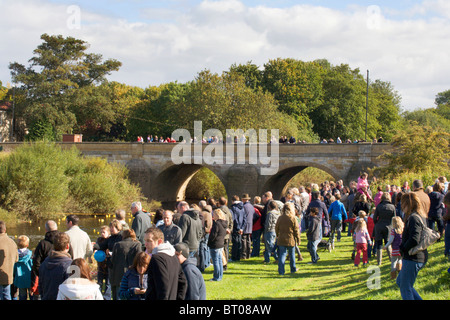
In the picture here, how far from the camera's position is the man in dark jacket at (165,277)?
5871 mm

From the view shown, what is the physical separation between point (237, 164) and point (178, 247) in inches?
1270

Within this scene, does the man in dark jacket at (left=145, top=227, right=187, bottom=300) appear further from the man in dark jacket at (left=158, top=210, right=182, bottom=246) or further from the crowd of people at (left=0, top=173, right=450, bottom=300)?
the man in dark jacket at (left=158, top=210, right=182, bottom=246)

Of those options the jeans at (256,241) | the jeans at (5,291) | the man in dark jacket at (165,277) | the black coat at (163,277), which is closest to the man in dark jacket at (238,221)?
the jeans at (256,241)

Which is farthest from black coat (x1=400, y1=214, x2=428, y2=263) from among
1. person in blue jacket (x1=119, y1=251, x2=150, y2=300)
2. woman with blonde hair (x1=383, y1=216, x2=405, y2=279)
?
person in blue jacket (x1=119, y1=251, x2=150, y2=300)

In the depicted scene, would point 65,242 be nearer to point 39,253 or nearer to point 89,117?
point 39,253

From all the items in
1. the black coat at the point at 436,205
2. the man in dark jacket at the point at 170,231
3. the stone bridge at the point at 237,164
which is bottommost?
the man in dark jacket at the point at 170,231

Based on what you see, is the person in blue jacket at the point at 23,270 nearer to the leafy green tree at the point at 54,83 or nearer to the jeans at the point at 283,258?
the jeans at the point at 283,258

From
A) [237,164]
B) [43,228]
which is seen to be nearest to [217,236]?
[43,228]

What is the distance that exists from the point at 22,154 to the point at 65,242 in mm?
26506

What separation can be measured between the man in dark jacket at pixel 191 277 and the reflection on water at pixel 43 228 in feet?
60.3

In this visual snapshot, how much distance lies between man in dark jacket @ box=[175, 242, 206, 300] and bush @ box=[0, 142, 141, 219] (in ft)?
85.5

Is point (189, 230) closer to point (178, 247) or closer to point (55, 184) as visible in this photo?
point (178, 247)

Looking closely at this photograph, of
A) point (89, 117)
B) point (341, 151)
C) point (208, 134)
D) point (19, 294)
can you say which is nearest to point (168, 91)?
point (89, 117)

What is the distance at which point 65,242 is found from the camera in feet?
23.7
